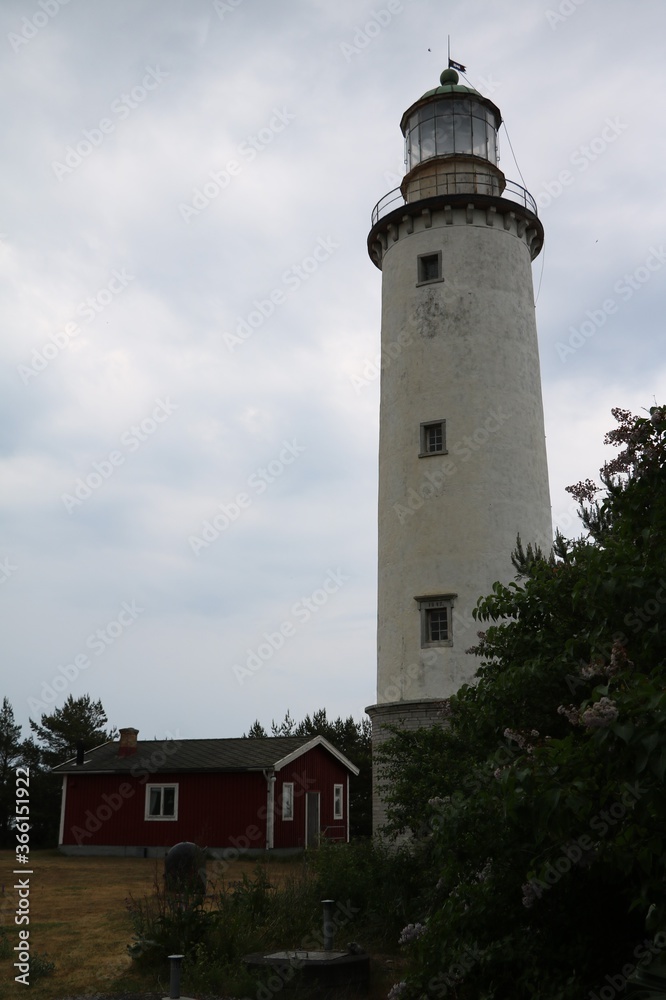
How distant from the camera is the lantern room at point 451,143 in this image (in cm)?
2136

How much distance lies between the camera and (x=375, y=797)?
17500mm

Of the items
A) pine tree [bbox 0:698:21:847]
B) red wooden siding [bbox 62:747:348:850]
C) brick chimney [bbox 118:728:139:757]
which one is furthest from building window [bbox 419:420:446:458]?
pine tree [bbox 0:698:21:847]

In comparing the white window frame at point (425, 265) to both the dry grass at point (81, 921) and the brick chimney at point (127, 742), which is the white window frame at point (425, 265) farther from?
the brick chimney at point (127, 742)

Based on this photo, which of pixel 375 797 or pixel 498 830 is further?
pixel 375 797

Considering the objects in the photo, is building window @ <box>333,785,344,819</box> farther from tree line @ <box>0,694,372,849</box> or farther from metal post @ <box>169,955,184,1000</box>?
metal post @ <box>169,955,184,1000</box>

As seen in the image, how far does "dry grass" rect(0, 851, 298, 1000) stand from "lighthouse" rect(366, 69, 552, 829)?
5504 mm

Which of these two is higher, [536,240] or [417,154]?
[417,154]

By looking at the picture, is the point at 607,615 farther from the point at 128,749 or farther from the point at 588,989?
the point at 128,749

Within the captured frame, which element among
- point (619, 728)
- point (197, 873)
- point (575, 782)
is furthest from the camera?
point (197, 873)

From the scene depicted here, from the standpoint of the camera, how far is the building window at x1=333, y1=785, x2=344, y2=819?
30078 mm

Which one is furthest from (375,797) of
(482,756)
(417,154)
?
(417,154)

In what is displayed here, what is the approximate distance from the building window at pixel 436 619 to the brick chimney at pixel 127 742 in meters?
15.9

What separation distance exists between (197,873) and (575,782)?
9.13m

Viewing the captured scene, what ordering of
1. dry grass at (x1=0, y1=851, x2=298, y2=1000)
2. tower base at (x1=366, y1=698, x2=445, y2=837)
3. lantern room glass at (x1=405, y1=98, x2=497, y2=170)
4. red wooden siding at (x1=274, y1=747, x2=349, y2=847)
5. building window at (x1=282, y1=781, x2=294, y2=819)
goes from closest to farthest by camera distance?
dry grass at (x1=0, y1=851, x2=298, y2=1000)
tower base at (x1=366, y1=698, x2=445, y2=837)
lantern room glass at (x1=405, y1=98, x2=497, y2=170)
red wooden siding at (x1=274, y1=747, x2=349, y2=847)
building window at (x1=282, y1=781, x2=294, y2=819)
